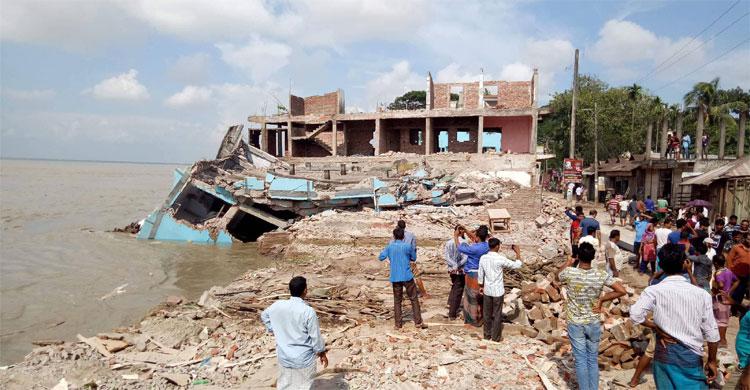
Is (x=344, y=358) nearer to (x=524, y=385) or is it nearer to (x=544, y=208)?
(x=524, y=385)

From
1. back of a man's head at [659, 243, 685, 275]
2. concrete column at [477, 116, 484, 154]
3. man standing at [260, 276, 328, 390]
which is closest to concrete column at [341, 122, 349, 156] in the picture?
concrete column at [477, 116, 484, 154]

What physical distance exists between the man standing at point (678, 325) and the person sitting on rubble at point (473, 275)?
→ 2691 mm

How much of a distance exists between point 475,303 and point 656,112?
108 ft

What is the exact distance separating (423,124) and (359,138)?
4.35 metres

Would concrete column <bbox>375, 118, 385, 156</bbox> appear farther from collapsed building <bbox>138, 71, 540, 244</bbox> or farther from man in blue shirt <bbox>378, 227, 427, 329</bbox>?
man in blue shirt <bbox>378, 227, 427, 329</bbox>

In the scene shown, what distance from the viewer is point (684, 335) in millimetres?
3270

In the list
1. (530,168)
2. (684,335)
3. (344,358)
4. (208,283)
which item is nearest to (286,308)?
(344,358)

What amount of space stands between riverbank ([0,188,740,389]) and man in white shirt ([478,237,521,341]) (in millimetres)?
270

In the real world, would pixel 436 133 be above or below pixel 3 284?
above

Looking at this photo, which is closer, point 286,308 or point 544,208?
point 286,308

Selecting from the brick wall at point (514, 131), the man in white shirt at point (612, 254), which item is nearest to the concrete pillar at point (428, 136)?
the brick wall at point (514, 131)

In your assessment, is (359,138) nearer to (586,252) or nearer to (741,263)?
(741,263)

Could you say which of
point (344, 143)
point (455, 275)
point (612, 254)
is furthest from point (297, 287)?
point (344, 143)

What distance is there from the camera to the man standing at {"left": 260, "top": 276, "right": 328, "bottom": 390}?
371 cm
